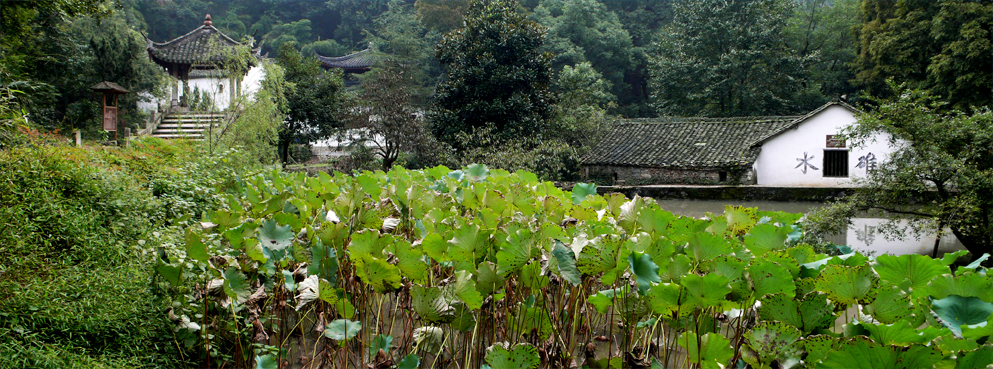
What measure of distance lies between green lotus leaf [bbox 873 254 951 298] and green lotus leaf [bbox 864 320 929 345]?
0.71 ft

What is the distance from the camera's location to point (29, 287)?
2252 mm

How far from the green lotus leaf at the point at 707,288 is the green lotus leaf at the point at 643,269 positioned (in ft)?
0.35

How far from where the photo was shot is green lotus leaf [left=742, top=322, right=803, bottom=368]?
0.94 metres

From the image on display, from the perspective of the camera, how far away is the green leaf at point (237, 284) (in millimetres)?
1438

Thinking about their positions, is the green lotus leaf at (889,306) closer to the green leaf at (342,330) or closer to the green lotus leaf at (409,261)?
the green lotus leaf at (409,261)

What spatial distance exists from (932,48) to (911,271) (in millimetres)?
16482

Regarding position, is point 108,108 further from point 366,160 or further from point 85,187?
point 85,187

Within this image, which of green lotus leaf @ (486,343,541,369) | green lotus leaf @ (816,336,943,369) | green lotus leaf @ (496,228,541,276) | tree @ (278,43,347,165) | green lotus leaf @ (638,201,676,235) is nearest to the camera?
green lotus leaf @ (816,336,943,369)

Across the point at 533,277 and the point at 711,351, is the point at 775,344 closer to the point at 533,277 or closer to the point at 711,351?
the point at 711,351

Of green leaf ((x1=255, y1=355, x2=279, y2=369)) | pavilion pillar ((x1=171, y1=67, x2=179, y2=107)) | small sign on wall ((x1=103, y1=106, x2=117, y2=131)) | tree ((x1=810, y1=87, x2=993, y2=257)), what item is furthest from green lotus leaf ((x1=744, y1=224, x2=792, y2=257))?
pavilion pillar ((x1=171, y1=67, x2=179, y2=107))

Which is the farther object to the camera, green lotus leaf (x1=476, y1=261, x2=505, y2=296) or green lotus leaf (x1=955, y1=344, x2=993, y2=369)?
green lotus leaf (x1=476, y1=261, x2=505, y2=296)

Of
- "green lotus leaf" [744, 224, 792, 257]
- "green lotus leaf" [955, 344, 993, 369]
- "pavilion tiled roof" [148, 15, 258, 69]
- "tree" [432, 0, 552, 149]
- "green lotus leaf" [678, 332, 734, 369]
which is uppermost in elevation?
"pavilion tiled roof" [148, 15, 258, 69]

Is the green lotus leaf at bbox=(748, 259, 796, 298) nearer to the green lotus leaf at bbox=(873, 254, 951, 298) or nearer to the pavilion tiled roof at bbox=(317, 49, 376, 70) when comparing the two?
the green lotus leaf at bbox=(873, 254, 951, 298)

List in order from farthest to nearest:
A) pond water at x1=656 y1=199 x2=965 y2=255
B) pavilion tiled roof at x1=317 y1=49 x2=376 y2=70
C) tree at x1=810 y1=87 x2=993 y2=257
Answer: pavilion tiled roof at x1=317 y1=49 x2=376 y2=70 < pond water at x1=656 y1=199 x2=965 y2=255 < tree at x1=810 y1=87 x2=993 y2=257
